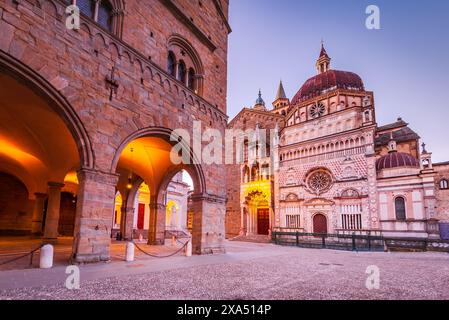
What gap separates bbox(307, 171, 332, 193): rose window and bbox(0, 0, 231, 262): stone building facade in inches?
670

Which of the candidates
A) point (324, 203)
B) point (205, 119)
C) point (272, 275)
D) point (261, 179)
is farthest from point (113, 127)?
point (261, 179)

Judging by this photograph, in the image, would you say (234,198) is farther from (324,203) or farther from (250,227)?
(324,203)

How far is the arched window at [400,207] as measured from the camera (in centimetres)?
2245

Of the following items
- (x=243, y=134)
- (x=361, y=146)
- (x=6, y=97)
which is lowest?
(x=6, y=97)

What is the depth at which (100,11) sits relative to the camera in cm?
888

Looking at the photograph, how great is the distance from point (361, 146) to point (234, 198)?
52.6ft

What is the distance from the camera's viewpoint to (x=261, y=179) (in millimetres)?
31594

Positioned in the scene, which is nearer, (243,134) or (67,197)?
(67,197)

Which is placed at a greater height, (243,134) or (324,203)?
(243,134)

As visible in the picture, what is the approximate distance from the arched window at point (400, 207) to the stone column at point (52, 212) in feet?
82.4

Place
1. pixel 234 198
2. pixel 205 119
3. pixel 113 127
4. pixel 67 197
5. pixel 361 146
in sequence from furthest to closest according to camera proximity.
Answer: pixel 234 198 < pixel 361 146 < pixel 67 197 < pixel 205 119 < pixel 113 127

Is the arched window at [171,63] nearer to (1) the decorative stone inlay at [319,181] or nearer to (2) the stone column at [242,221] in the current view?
(1) the decorative stone inlay at [319,181]

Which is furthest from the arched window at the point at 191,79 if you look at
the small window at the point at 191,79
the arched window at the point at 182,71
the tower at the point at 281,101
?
the tower at the point at 281,101

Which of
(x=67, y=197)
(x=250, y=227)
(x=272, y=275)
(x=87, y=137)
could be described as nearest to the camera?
(x=272, y=275)
